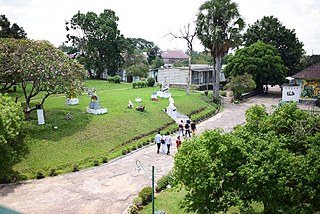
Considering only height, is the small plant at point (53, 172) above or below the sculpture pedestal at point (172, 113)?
below

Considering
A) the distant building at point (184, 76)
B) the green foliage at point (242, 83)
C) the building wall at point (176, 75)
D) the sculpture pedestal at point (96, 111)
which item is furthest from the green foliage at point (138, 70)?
the sculpture pedestal at point (96, 111)

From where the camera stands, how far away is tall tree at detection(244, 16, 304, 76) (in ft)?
145

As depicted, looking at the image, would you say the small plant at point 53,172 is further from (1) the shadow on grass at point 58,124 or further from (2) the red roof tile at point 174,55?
(2) the red roof tile at point 174,55

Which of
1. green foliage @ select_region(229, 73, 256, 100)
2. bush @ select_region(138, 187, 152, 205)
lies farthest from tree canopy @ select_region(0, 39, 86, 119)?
green foliage @ select_region(229, 73, 256, 100)

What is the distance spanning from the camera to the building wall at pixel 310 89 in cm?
3491

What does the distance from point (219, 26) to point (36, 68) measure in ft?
68.1

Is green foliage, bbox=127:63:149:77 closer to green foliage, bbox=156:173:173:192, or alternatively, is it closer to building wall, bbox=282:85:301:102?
building wall, bbox=282:85:301:102

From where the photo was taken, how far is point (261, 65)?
1556 inches

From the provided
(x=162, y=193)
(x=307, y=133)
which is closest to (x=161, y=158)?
(x=162, y=193)

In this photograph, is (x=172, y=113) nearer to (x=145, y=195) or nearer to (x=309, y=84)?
(x=145, y=195)

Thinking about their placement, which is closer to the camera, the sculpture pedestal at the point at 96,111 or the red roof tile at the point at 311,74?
the sculpture pedestal at the point at 96,111

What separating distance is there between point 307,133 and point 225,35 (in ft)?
85.4

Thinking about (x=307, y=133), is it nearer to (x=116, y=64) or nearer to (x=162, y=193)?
(x=162, y=193)

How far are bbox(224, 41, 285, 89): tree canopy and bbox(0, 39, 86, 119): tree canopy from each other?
2546 cm
